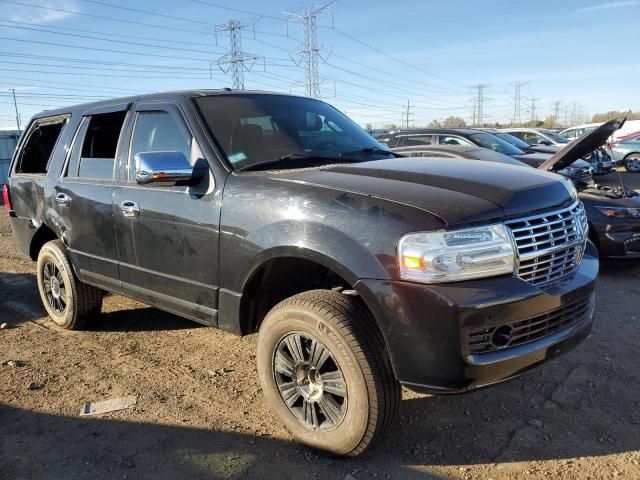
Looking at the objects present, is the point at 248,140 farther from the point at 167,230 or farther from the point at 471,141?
the point at 471,141

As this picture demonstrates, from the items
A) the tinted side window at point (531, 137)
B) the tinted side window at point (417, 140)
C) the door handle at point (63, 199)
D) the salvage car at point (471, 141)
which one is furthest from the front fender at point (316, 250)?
the tinted side window at point (531, 137)

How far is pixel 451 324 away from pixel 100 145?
3352mm

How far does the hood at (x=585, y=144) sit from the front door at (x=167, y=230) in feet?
10.1

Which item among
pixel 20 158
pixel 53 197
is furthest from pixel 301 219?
pixel 20 158

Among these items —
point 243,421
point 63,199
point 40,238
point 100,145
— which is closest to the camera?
point 243,421

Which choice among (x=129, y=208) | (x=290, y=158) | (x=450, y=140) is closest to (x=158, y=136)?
(x=129, y=208)

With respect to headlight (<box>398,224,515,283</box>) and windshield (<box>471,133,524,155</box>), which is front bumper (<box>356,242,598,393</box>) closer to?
headlight (<box>398,224,515,283</box>)

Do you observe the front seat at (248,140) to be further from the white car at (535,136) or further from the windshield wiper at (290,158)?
the white car at (535,136)

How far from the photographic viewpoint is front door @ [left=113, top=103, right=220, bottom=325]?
3.22 meters

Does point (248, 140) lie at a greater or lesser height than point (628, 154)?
greater

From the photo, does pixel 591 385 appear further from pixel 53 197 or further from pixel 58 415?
pixel 53 197

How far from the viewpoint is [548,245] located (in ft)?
8.37

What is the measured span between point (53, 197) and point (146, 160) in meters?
2.01

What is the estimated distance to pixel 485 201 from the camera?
8.09 feet
